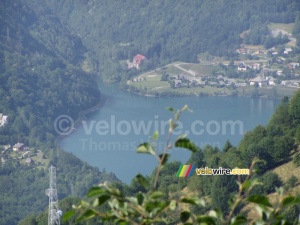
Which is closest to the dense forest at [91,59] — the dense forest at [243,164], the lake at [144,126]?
the dense forest at [243,164]

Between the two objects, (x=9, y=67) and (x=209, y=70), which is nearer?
(x=9, y=67)

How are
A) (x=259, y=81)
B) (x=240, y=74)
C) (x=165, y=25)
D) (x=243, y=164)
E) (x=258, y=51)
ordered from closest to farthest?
(x=243, y=164) < (x=259, y=81) < (x=240, y=74) < (x=258, y=51) < (x=165, y=25)

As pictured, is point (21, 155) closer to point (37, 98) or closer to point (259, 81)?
point (37, 98)

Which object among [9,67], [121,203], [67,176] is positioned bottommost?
[67,176]

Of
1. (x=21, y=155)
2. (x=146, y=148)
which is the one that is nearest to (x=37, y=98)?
(x=21, y=155)

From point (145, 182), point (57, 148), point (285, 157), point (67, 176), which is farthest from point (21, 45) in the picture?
point (145, 182)

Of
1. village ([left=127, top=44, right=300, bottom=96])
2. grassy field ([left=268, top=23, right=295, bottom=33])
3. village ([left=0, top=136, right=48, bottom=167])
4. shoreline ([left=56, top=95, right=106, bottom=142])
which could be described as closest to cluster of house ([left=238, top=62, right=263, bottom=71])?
village ([left=127, top=44, right=300, bottom=96])

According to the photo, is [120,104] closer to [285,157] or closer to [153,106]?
[153,106]

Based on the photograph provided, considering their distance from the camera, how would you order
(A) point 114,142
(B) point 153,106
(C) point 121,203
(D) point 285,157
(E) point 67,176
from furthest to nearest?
1. (B) point 153,106
2. (A) point 114,142
3. (E) point 67,176
4. (D) point 285,157
5. (C) point 121,203
